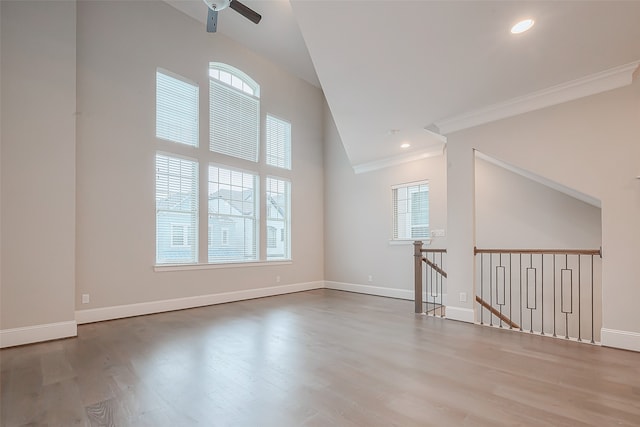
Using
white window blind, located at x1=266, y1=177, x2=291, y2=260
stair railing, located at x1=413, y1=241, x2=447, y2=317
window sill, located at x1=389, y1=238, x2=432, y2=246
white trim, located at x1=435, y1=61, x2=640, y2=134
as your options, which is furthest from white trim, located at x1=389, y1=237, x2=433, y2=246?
white window blind, located at x1=266, y1=177, x2=291, y2=260

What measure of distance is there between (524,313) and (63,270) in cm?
701

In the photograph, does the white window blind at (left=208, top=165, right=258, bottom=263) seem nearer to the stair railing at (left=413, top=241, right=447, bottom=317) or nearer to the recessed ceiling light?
the stair railing at (left=413, top=241, right=447, bottom=317)

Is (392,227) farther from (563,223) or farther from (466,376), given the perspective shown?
(466,376)

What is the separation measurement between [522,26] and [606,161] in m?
1.83

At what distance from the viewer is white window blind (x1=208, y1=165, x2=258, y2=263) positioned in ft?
19.2

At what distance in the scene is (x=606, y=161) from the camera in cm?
334

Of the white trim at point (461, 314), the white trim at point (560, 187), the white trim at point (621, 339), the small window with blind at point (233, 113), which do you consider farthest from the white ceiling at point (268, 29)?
the white trim at point (621, 339)

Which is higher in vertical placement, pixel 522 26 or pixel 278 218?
pixel 522 26

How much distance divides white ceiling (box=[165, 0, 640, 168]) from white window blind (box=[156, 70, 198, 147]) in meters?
2.74

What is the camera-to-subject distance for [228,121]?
620 centimetres

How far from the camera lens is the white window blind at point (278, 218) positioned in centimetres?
688

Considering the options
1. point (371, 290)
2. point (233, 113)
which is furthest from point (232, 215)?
point (371, 290)

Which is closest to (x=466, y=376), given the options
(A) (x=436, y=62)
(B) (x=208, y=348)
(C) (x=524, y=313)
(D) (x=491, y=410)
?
(D) (x=491, y=410)

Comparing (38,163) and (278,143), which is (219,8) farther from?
(278,143)
